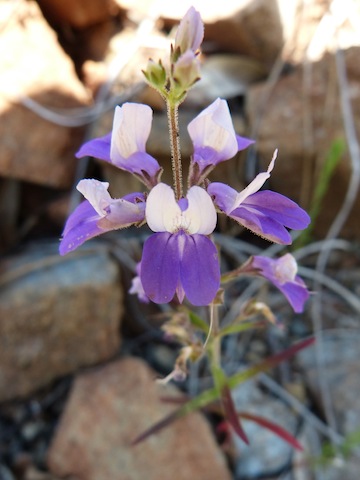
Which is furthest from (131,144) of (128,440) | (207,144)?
(128,440)

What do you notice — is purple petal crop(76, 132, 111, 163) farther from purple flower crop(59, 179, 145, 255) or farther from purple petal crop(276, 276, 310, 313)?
purple petal crop(276, 276, 310, 313)

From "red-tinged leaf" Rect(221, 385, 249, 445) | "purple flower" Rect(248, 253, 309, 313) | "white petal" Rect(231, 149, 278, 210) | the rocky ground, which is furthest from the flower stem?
the rocky ground

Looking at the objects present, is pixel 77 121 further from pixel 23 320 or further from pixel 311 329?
pixel 311 329

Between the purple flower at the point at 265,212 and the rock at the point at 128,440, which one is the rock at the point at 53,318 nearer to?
the rock at the point at 128,440

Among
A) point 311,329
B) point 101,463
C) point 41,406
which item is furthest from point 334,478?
point 41,406

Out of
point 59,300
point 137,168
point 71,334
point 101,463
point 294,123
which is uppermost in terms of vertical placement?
point 137,168

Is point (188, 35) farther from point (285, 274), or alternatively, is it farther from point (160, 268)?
point (285, 274)
